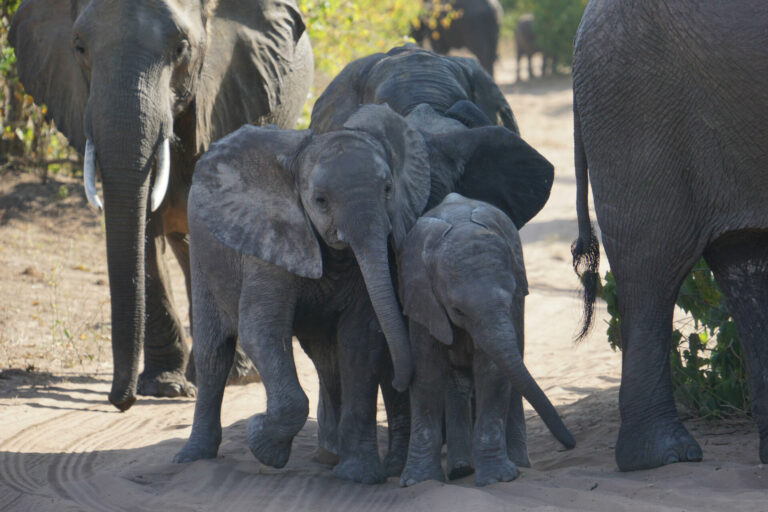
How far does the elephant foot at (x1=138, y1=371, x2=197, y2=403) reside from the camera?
6.46 meters

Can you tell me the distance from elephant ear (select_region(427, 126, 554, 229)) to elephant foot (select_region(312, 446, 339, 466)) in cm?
120

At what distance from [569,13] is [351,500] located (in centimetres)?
2119

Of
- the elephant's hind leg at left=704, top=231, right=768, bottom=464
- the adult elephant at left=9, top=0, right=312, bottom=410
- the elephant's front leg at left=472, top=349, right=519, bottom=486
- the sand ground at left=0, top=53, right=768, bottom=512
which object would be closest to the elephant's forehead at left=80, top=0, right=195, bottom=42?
the adult elephant at left=9, top=0, right=312, bottom=410

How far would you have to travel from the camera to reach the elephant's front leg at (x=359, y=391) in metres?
4.43

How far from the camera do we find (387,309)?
13.2 ft

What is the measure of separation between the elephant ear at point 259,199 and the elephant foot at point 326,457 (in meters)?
0.92

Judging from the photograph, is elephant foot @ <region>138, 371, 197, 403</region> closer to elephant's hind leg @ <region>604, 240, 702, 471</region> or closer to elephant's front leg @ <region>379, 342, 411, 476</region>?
elephant's front leg @ <region>379, 342, 411, 476</region>

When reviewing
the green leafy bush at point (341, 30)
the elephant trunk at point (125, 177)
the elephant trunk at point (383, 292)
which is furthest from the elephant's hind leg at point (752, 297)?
the green leafy bush at point (341, 30)

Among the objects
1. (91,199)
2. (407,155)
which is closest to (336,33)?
(91,199)

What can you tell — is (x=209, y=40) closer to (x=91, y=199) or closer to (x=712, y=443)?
(x=91, y=199)

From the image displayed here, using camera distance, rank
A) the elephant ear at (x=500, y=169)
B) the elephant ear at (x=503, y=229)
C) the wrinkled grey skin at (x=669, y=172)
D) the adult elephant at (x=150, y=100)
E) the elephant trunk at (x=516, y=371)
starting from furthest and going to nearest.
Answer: the adult elephant at (x=150, y=100) → the elephant ear at (x=500, y=169) → the elephant ear at (x=503, y=229) → the wrinkled grey skin at (x=669, y=172) → the elephant trunk at (x=516, y=371)

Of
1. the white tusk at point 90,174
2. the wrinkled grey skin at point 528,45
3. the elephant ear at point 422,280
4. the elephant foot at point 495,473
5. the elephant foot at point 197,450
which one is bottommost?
the elephant foot at point 197,450

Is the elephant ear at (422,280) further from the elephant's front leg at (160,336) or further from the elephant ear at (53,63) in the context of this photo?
the elephant ear at (53,63)

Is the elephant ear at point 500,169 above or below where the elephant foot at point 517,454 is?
above
